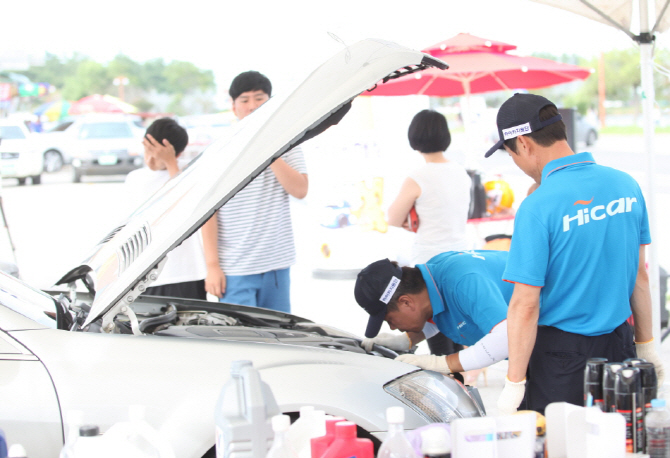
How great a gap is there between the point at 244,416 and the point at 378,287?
1.19m

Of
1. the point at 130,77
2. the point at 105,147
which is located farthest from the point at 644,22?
the point at 130,77

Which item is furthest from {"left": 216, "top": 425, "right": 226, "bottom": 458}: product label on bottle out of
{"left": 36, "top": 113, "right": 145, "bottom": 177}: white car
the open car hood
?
{"left": 36, "top": 113, "right": 145, "bottom": 177}: white car

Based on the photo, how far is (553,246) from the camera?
227 cm

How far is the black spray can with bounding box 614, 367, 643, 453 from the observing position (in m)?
1.70

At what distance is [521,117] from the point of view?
230 centimetres

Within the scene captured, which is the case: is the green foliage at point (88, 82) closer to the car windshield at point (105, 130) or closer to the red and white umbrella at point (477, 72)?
the car windshield at point (105, 130)

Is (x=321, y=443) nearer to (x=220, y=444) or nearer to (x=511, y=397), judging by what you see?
(x=220, y=444)

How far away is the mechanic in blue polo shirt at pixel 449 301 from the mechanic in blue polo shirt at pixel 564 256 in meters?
0.23

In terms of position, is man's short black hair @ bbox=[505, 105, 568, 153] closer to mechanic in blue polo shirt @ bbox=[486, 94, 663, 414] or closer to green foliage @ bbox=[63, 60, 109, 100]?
mechanic in blue polo shirt @ bbox=[486, 94, 663, 414]

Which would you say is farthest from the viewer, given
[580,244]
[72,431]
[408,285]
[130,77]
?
[130,77]

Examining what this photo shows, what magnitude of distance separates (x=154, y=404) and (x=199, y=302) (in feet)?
4.17

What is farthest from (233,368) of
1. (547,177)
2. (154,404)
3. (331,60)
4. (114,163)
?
(114,163)

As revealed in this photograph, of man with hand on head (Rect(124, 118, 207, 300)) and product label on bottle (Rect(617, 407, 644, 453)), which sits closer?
product label on bottle (Rect(617, 407, 644, 453))

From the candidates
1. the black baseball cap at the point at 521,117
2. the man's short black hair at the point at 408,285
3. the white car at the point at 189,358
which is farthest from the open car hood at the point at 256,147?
the man's short black hair at the point at 408,285
